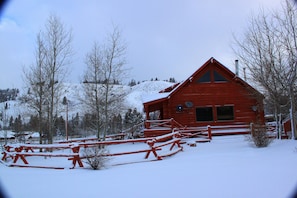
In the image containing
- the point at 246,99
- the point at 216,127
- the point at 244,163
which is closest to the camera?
the point at 244,163

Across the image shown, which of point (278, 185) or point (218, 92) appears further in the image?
point (218, 92)

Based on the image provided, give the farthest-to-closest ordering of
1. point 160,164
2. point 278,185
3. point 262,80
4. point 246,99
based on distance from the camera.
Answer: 1. point 246,99
2. point 262,80
3. point 160,164
4. point 278,185

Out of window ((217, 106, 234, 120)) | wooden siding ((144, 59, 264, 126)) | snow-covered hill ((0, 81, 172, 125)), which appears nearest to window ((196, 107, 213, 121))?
wooden siding ((144, 59, 264, 126))

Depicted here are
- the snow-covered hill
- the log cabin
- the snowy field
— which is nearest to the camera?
the snowy field

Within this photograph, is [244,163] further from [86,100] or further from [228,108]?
[86,100]

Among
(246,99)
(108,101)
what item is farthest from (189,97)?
(108,101)

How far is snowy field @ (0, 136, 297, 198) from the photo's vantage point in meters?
5.20

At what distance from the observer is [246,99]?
65.5ft

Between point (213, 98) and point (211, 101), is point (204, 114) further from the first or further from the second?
point (213, 98)

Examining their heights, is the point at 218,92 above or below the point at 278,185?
above

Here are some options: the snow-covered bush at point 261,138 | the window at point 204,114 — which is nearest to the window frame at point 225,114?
the window at point 204,114

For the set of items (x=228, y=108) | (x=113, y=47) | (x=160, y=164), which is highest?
(x=113, y=47)

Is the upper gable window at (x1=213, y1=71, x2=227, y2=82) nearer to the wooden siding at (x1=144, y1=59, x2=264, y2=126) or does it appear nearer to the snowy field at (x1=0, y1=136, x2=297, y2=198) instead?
the wooden siding at (x1=144, y1=59, x2=264, y2=126)

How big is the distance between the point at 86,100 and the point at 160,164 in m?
13.6
